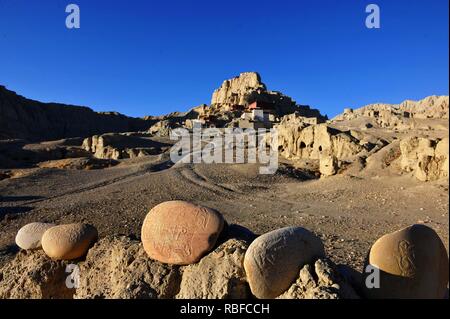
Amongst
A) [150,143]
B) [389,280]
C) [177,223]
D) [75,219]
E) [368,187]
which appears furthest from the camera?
[150,143]

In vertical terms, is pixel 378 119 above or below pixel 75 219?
above

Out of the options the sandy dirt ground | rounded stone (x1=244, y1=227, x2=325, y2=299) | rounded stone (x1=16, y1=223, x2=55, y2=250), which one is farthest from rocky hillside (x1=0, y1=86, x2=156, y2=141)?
rounded stone (x1=244, y1=227, x2=325, y2=299)

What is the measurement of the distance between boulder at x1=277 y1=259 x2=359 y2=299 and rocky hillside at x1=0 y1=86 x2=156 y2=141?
6347 cm

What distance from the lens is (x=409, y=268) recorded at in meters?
3.68

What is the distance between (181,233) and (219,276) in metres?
0.76

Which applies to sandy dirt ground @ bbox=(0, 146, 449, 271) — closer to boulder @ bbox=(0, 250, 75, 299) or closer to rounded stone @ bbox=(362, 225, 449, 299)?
boulder @ bbox=(0, 250, 75, 299)

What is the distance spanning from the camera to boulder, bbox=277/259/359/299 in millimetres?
3574

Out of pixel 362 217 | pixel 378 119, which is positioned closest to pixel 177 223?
pixel 362 217

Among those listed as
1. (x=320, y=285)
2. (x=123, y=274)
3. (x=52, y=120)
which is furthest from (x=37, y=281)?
(x=52, y=120)

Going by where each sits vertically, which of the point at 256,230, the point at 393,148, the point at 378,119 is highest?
the point at 378,119

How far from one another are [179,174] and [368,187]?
10864 millimetres

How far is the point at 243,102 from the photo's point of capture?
70.7 metres
